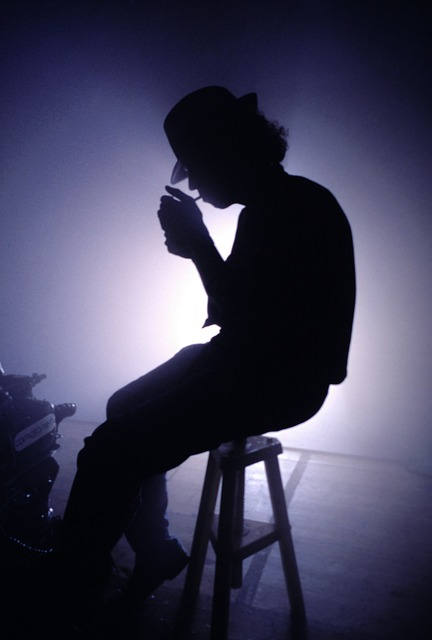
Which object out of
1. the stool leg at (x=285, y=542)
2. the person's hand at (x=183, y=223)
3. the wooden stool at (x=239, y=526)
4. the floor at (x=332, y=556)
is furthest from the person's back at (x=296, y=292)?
the floor at (x=332, y=556)

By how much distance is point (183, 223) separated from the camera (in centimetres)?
120

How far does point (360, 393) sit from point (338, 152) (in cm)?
190

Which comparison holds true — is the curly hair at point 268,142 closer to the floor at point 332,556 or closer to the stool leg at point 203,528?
the stool leg at point 203,528

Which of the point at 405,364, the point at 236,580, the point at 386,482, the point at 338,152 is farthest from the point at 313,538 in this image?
the point at 338,152

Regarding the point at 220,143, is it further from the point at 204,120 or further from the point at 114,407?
the point at 114,407

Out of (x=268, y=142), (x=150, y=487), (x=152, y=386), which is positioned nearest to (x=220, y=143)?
(x=268, y=142)

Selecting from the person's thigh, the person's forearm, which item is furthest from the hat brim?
the person's thigh

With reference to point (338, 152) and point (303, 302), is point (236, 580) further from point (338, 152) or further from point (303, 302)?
point (338, 152)

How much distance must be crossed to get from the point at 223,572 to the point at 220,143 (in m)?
1.49

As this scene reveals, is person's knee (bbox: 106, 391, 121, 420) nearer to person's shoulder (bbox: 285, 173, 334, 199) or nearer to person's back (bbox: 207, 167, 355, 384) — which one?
person's back (bbox: 207, 167, 355, 384)

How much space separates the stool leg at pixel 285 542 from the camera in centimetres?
144

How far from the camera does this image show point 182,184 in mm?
3029

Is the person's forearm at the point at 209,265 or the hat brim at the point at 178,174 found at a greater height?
the hat brim at the point at 178,174

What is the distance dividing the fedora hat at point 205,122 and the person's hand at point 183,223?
178 mm
